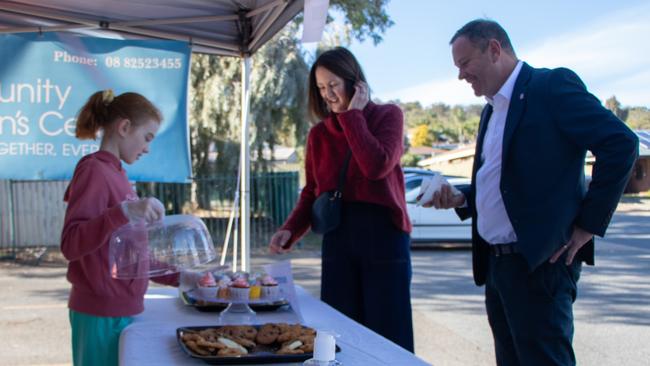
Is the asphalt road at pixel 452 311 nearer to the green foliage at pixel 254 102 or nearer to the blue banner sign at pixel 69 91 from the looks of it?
the blue banner sign at pixel 69 91

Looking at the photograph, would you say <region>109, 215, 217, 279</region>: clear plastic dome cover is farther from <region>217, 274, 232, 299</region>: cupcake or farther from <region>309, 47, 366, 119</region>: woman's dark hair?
<region>309, 47, 366, 119</region>: woman's dark hair

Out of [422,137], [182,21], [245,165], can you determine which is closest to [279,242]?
[245,165]

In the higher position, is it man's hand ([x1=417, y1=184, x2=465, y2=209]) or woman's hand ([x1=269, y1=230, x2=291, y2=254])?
man's hand ([x1=417, y1=184, x2=465, y2=209])

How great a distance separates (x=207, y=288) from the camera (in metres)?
2.39

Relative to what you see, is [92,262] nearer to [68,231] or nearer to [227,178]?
[68,231]

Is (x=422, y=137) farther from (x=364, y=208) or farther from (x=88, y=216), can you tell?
(x=88, y=216)

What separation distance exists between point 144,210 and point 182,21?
218cm

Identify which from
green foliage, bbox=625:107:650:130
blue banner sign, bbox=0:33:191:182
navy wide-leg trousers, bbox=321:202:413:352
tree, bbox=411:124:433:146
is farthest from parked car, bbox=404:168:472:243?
tree, bbox=411:124:433:146

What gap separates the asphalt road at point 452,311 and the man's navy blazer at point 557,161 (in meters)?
1.59

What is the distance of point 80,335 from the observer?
213cm

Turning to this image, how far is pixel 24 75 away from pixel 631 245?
10.8 metres

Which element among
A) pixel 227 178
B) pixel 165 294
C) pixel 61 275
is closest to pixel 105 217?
pixel 165 294

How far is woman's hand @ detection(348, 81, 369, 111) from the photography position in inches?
102

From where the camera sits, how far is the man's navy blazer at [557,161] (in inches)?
74.5
